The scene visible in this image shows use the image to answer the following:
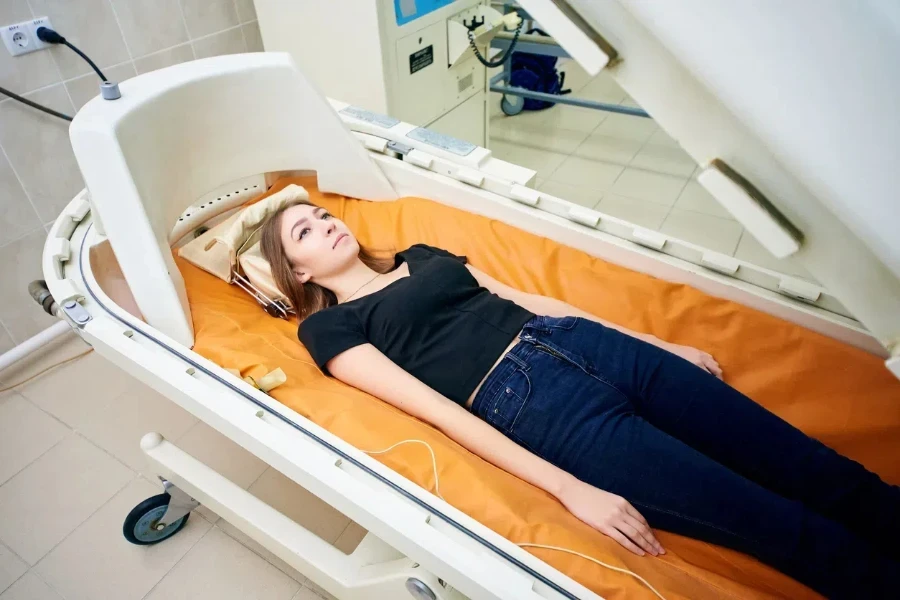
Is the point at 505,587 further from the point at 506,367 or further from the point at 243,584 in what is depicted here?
the point at 243,584

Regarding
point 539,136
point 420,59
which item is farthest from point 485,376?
point 539,136

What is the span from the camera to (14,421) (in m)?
1.83

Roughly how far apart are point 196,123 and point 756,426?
1.41m

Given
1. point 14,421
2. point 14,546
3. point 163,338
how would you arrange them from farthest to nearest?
1. point 14,421
2. point 14,546
3. point 163,338

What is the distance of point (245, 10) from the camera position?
2.35 m

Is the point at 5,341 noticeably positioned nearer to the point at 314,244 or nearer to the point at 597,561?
the point at 314,244

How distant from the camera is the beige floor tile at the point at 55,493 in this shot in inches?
59.5

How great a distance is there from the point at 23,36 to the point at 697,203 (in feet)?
8.98

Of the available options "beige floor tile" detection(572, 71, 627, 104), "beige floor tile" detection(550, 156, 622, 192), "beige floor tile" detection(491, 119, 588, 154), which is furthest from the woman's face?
"beige floor tile" detection(572, 71, 627, 104)

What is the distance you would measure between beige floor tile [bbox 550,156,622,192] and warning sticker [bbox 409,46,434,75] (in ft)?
3.38

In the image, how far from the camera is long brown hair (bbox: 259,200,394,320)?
1.36 meters

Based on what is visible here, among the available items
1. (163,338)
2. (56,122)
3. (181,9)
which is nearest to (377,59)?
(181,9)

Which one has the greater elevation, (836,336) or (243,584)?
(836,336)

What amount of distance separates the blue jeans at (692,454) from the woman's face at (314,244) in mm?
480
